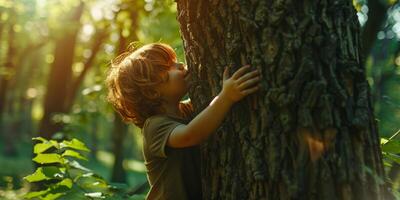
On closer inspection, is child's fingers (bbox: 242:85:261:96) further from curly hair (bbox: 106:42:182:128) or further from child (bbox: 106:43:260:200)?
curly hair (bbox: 106:42:182:128)

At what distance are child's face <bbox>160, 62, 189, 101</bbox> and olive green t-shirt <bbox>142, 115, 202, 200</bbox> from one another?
0.15 m

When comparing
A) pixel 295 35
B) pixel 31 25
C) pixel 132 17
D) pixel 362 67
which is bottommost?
pixel 362 67

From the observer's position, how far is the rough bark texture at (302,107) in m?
2.16

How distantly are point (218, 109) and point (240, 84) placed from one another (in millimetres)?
162

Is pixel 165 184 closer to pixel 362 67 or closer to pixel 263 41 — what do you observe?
pixel 263 41

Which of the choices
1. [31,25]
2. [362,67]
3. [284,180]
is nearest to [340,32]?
[362,67]

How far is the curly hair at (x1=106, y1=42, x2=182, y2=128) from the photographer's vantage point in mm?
Result: 2922

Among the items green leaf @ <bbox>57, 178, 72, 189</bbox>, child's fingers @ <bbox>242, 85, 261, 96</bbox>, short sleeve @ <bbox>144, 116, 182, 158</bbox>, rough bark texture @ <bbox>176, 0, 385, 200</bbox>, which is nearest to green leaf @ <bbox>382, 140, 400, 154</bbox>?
rough bark texture @ <bbox>176, 0, 385, 200</bbox>

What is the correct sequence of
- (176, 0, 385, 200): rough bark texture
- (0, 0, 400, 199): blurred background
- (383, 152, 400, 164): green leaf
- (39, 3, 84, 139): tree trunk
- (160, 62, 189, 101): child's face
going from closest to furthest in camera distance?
(176, 0, 385, 200): rough bark texture → (383, 152, 400, 164): green leaf → (160, 62, 189, 101): child's face → (0, 0, 400, 199): blurred background → (39, 3, 84, 139): tree trunk

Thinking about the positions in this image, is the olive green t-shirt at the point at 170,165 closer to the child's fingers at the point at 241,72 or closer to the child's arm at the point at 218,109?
the child's arm at the point at 218,109

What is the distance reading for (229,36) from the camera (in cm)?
244

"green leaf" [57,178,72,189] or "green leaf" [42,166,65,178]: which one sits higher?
"green leaf" [42,166,65,178]

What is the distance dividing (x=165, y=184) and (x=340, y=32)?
1133 mm

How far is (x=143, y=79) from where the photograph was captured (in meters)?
2.91
